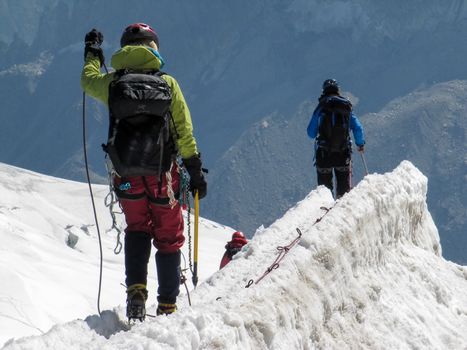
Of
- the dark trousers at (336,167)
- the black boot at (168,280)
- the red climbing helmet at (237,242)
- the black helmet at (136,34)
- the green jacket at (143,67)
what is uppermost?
the dark trousers at (336,167)

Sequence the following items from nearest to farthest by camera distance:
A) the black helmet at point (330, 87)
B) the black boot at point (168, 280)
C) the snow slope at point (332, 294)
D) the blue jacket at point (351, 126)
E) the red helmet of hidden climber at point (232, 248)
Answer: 1. the snow slope at point (332, 294)
2. the black boot at point (168, 280)
3. the red helmet of hidden climber at point (232, 248)
4. the black helmet at point (330, 87)
5. the blue jacket at point (351, 126)

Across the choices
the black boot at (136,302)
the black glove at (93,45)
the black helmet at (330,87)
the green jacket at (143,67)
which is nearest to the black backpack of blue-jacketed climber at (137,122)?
the green jacket at (143,67)

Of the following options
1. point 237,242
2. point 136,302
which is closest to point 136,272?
point 136,302

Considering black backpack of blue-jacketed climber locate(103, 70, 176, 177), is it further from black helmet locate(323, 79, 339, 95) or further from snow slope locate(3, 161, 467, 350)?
black helmet locate(323, 79, 339, 95)

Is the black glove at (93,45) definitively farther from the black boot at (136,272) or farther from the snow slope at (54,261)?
the snow slope at (54,261)

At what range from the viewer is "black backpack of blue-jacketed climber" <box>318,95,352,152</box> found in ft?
34.6

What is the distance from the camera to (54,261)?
920 inches

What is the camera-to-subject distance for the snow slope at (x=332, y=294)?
4172mm

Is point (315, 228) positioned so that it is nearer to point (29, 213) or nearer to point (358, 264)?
point (358, 264)

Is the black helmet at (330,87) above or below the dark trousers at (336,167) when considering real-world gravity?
above

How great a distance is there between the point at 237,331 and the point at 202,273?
24652 millimetres

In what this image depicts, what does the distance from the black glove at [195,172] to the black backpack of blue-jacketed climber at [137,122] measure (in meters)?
0.30

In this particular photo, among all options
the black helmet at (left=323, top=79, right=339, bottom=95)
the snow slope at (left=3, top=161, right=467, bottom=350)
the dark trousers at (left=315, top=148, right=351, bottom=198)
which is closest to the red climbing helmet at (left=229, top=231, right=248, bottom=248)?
the dark trousers at (left=315, top=148, right=351, bottom=198)

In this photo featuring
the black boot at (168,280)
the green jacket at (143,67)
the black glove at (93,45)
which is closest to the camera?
the green jacket at (143,67)
